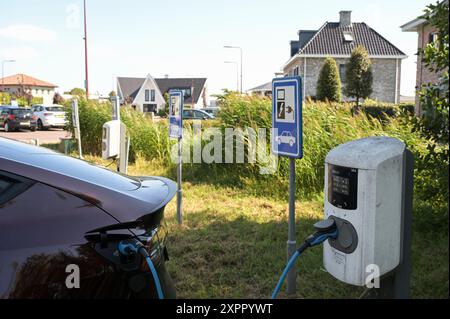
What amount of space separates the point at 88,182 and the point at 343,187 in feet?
5.10

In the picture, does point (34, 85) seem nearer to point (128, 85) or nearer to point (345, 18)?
point (128, 85)

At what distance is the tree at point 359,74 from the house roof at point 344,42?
6.10 m

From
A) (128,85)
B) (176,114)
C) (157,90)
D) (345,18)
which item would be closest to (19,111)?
(176,114)

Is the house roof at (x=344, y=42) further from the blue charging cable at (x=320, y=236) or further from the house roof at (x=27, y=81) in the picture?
the house roof at (x=27, y=81)

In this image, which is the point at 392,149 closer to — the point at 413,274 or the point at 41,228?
the point at 413,274

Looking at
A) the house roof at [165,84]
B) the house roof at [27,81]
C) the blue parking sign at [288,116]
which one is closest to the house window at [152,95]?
the house roof at [165,84]

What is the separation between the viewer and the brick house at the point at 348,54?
40.2 metres

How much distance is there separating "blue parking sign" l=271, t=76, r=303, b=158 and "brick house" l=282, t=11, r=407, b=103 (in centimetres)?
3746

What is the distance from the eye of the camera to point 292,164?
3795mm

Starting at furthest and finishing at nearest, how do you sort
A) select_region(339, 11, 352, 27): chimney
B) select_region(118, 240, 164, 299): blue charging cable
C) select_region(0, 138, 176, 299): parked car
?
select_region(339, 11, 352, 27): chimney < select_region(118, 240, 164, 299): blue charging cable < select_region(0, 138, 176, 299): parked car

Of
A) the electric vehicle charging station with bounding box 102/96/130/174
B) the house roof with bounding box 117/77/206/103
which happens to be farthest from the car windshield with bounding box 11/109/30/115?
the house roof with bounding box 117/77/206/103

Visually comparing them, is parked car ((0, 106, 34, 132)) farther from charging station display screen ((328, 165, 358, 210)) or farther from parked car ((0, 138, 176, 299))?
charging station display screen ((328, 165, 358, 210))

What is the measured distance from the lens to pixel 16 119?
28.0m

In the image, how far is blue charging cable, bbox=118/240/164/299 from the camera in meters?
2.49
